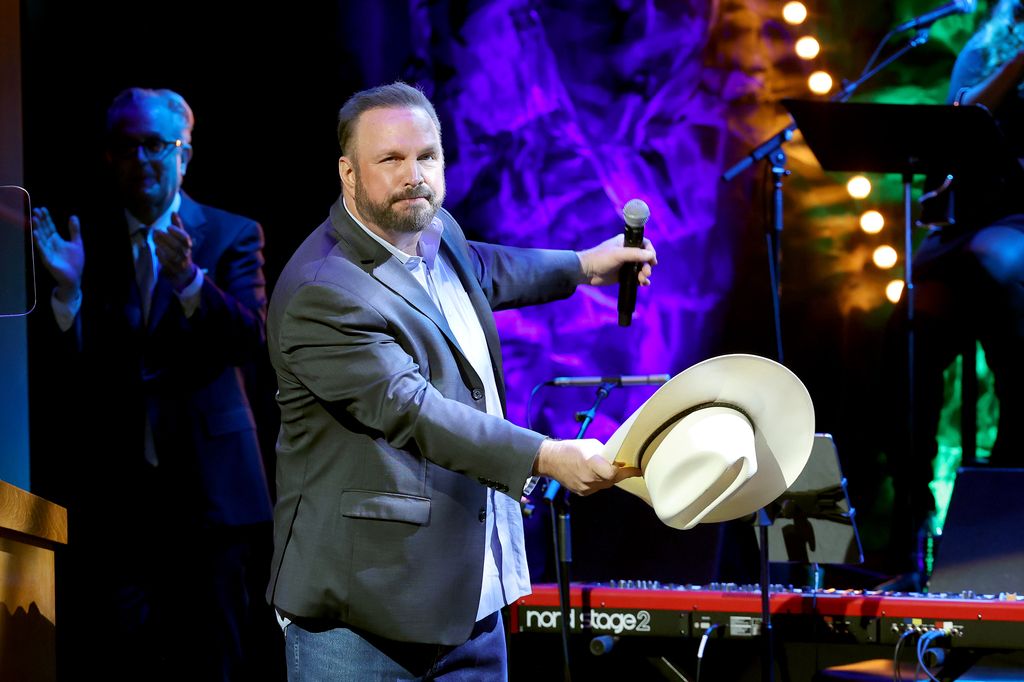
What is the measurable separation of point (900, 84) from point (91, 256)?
3.22 meters

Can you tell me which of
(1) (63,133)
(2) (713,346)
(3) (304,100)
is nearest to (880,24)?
(2) (713,346)

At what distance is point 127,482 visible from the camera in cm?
445

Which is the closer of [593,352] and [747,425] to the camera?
[747,425]

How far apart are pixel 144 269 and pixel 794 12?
2.75 metres

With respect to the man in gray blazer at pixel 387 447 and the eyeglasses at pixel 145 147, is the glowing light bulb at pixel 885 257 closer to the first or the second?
the eyeglasses at pixel 145 147

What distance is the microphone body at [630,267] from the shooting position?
2.40m

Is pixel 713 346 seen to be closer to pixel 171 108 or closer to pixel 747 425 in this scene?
pixel 171 108

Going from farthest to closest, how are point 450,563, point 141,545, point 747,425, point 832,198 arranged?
point 832,198
point 141,545
point 450,563
point 747,425

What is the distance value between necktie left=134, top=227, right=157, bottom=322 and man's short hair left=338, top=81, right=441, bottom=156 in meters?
2.56

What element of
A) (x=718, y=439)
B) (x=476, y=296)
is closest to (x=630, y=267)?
(x=476, y=296)

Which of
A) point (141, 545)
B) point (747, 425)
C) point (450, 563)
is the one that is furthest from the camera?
point (141, 545)

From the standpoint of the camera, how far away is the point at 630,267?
248cm

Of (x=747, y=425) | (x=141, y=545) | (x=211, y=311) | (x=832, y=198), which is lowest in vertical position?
(x=141, y=545)

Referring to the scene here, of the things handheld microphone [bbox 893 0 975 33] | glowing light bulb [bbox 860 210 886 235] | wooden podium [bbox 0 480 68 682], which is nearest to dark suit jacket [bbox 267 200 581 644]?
wooden podium [bbox 0 480 68 682]
